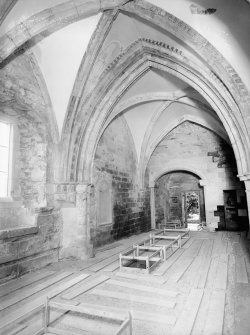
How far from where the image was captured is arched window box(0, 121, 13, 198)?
4.27 m

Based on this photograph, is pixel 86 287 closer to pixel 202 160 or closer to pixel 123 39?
pixel 123 39

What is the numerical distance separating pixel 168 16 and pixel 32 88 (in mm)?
2769

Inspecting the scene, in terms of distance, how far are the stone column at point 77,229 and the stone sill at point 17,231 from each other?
2.99 feet

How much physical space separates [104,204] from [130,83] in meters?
3.27

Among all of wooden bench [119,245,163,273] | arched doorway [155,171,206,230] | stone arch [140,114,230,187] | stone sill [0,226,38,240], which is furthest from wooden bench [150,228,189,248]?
arched doorway [155,171,206,230]

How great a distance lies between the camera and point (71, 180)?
5309mm

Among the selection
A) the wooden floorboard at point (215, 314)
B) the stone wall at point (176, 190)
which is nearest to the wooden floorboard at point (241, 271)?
the wooden floorboard at point (215, 314)

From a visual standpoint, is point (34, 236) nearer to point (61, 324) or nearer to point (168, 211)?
point (61, 324)

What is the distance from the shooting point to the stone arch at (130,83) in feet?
15.1

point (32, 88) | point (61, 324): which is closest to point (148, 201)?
point (32, 88)

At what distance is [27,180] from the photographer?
4684 mm

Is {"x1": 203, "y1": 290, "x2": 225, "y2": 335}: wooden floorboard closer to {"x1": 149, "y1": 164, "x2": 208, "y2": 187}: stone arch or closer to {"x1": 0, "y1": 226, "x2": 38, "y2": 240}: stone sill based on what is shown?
{"x1": 0, "y1": 226, "x2": 38, "y2": 240}: stone sill

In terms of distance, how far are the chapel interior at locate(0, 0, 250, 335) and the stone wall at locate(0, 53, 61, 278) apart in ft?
0.07

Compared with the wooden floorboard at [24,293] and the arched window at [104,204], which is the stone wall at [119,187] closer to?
the arched window at [104,204]
